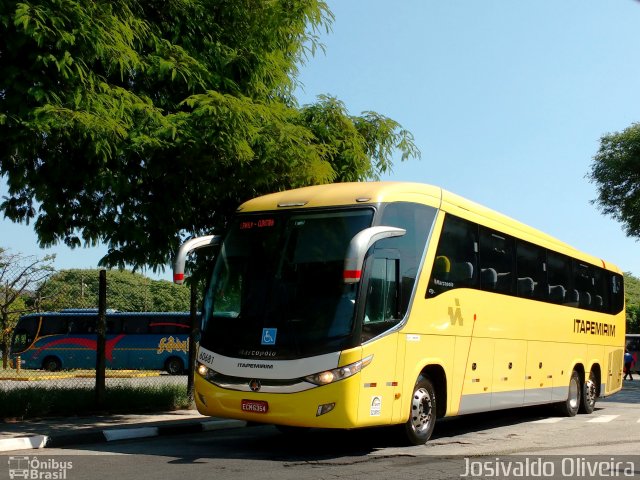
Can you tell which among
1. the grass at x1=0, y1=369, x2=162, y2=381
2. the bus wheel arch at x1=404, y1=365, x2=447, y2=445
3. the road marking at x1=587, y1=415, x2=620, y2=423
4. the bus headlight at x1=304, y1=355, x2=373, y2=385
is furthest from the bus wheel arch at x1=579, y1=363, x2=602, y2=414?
the grass at x1=0, y1=369, x2=162, y2=381

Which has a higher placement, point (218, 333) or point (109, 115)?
point (109, 115)

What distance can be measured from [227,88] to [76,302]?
34.8 meters

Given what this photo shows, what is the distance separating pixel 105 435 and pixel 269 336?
328 cm

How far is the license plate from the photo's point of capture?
958cm

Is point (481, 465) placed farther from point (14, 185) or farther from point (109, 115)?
point (14, 185)

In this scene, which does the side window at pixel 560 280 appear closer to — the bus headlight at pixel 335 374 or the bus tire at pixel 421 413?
the bus tire at pixel 421 413

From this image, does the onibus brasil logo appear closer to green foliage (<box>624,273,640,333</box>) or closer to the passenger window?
the passenger window

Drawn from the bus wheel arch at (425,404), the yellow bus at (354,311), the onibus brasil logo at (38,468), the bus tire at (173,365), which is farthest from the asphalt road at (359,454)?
the bus tire at (173,365)

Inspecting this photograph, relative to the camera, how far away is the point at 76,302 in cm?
4481

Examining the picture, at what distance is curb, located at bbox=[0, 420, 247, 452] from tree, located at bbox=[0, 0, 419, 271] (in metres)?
2.75

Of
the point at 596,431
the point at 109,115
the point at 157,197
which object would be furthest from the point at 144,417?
the point at 596,431

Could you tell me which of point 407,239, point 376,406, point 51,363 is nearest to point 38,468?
point 376,406

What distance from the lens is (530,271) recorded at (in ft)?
48.2

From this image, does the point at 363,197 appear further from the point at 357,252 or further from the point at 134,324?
the point at 134,324
